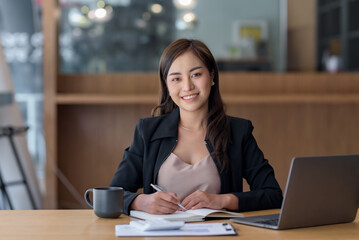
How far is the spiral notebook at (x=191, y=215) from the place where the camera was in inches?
59.3

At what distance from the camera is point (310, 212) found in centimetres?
143

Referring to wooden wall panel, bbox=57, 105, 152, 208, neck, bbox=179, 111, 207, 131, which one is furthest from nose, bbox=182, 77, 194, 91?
wooden wall panel, bbox=57, 105, 152, 208

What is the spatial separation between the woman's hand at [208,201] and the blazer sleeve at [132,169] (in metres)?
0.24

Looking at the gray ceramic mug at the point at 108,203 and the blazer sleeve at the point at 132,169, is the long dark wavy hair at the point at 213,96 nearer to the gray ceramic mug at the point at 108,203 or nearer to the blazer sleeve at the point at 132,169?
the blazer sleeve at the point at 132,169

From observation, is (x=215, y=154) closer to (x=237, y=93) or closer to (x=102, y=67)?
(x=237, y=93)

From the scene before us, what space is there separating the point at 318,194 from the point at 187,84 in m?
0.61

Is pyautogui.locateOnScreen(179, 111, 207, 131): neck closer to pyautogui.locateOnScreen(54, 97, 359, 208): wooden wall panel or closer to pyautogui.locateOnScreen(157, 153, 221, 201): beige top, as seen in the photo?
pyautogui.locateOnScreen(157, 153, 221, 201): beige top

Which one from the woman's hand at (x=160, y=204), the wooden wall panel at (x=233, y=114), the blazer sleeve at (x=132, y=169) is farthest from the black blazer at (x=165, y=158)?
the wooden wall panel at (x=233, y=114)

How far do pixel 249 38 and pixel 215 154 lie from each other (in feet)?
10.6

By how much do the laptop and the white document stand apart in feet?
0.33

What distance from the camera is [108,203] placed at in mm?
1534

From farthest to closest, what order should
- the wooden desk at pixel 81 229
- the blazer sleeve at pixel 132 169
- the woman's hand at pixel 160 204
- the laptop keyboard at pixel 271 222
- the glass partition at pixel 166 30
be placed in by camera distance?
the glass partition at pixel 166 30 < the blazer sleeve at pixel 132 169 < the woman's hand at pixel 160 204 < the laptop keyboard at pixel 271 222 < the wooden desk at pixel 81 229

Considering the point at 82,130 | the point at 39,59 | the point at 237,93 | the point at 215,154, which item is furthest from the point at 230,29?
the point at 215,154

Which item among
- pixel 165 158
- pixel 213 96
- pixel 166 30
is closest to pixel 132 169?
pixel 165 158
